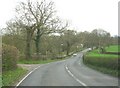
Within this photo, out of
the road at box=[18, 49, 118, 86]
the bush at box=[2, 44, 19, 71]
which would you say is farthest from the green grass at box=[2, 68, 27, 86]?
the bush at box=[2, 44, 19, 71]

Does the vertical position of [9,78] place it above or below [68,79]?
above

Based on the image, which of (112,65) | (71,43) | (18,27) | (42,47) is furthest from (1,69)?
(71,43)

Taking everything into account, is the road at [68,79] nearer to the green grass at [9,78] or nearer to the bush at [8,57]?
the green grass at [9,78]

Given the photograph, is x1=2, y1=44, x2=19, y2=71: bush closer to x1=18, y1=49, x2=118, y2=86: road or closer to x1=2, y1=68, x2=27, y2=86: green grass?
x1=2, y1=68, x2=27, y2=86: green grass

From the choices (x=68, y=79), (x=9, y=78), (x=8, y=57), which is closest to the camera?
(x=9, y=78)

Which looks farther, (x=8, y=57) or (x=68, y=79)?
(x=8, y=57)

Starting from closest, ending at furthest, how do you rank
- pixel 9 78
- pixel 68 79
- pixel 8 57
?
pixel 9 78
pixel 68 79
pixel 8 57

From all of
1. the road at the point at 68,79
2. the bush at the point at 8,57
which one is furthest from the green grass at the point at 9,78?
the bush at the point at 8,57

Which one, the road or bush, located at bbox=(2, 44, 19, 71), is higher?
bush, located at bbox=(2, 44, 19, 71)

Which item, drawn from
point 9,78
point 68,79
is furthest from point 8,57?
point 68,79

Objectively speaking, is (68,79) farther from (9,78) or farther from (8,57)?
(8,57)

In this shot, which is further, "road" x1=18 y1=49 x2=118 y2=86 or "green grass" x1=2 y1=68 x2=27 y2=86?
"road" x1=18 y1=49 x2=118 y2=86

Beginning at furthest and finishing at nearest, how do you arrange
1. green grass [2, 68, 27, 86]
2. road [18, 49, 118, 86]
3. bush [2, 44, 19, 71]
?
bush [2, 44, 19, 71], road [18, 49, 118, 86], green grass [2, 68, 27, 86]

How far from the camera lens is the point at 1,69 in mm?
24500
